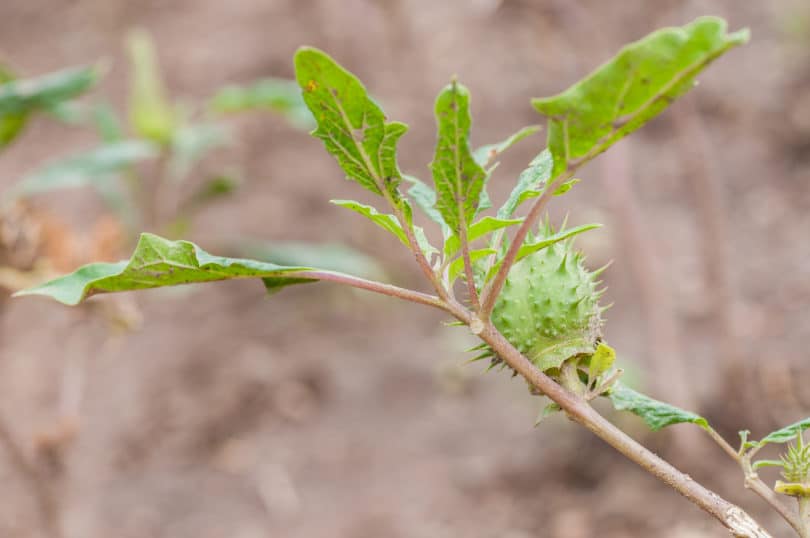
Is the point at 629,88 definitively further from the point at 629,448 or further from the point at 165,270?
the point at 165,270

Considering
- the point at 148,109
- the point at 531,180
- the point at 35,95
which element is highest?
the point at 148,109

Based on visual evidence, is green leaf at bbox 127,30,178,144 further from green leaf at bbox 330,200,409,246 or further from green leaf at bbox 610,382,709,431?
green leaf at bbox 610,382,709,431

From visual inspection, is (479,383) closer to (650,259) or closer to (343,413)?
(343,413)

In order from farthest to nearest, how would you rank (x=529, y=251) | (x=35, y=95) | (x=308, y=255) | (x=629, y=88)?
1. (x=308, y=255)
2. (x=35, y=95)
3. (x=529, y=251)
4. (x=629, y=88)

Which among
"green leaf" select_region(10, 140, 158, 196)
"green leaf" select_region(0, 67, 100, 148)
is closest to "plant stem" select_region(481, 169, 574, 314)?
"green leaf" select_region(0, 67, 100, 148)

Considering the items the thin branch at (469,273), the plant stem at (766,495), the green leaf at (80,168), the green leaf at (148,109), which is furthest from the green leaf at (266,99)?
the plant stem at (766,495)

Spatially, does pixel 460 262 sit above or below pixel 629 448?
above

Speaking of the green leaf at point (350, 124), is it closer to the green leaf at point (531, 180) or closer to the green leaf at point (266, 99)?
the green leaf at point (531, 180)

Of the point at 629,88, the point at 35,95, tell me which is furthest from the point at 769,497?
the point at 35,95
